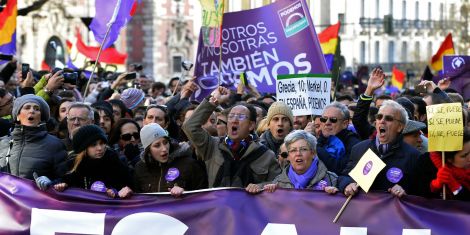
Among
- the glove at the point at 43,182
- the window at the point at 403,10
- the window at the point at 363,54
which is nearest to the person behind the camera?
the glove at the point at 43,182

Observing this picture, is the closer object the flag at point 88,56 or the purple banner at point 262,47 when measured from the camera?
the purple banner at point 262,47

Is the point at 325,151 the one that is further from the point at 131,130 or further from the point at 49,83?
the point at 49,83

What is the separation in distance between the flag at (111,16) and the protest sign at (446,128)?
21.1 feet

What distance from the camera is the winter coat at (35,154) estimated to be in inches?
376

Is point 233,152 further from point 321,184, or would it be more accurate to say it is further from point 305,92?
point 305,92

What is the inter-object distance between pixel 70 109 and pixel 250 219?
2.71 m

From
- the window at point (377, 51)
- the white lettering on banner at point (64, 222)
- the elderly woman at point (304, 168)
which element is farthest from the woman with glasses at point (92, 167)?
the window at point (377, 51)

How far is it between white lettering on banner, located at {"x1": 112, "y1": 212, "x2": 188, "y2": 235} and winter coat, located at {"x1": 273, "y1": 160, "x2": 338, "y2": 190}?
0.74 metres

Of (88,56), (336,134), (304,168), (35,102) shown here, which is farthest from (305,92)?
(88,56)

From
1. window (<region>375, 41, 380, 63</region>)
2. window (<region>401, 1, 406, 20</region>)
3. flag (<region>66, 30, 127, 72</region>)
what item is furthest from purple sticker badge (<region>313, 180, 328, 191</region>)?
window (<region>375, 41, 380, 63</region>)

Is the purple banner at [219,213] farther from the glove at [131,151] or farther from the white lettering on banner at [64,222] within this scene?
the glove at [131,151]

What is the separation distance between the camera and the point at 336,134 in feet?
34.7

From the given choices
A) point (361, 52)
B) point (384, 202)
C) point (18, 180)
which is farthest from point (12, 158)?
point (361, 52)

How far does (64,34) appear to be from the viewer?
4881 centimetres
